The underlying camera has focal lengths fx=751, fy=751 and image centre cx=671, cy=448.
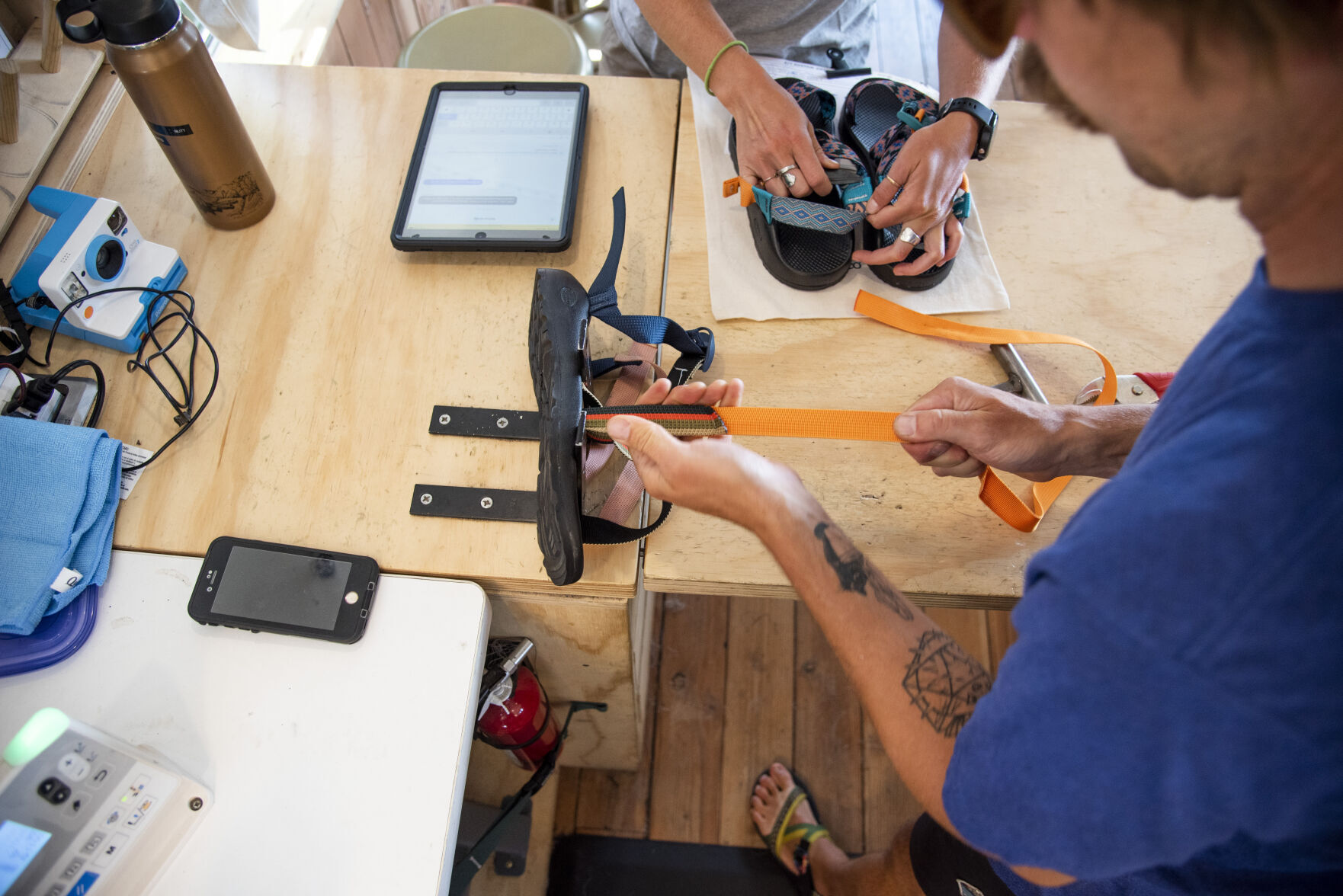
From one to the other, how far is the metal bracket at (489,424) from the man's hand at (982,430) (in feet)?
1.38

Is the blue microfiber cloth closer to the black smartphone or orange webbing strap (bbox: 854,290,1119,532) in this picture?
the black smartphone

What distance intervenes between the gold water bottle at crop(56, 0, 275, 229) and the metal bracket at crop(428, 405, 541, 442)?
43cm

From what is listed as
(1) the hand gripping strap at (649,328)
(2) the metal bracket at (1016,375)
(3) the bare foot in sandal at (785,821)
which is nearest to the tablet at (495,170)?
(1) the hand gripping strap at (649,328)

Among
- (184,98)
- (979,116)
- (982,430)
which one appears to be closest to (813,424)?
(982,430)

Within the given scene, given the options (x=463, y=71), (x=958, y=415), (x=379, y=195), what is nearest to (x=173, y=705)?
(x=379, y=195)

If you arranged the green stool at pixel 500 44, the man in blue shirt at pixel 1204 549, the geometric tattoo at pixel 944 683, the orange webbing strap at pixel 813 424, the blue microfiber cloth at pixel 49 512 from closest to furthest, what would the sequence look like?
the man in blue shirt at pixel 1204 549 < the geometric tattoo at pixel 944 683 < the blue microfiber cloth at pixel 49 512 < the orange webbing strap at pixel 813 424 < the green stool at pixel 500 44

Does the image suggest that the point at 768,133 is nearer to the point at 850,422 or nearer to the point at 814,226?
the point at 814,226

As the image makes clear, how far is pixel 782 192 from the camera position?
101cm

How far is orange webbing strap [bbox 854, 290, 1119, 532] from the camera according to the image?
2.73ft

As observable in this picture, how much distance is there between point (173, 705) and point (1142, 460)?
881mm

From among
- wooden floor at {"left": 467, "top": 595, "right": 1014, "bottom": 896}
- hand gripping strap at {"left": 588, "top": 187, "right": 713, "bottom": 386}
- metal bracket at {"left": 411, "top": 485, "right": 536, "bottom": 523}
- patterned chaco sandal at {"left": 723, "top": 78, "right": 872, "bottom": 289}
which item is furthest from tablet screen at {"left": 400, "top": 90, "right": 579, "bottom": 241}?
wooden floor at {"left": 467, "top": 595, "right": 1014, "bottom": 896}

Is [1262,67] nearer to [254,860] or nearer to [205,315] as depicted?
[254,860]

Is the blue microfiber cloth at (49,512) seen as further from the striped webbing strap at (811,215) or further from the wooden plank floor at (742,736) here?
the wooden plank floor at (742,736)

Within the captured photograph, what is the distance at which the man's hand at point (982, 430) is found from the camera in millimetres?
809
